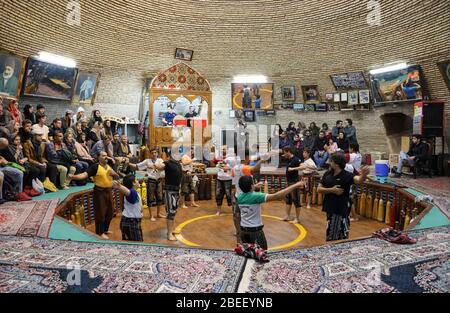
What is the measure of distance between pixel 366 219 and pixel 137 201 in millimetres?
5761

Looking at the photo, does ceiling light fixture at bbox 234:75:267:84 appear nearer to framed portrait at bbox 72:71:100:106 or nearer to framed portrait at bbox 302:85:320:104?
framed portrait at bbox 302:85:320:104

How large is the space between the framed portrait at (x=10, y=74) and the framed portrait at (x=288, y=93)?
9915mm

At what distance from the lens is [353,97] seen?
13.0 metres

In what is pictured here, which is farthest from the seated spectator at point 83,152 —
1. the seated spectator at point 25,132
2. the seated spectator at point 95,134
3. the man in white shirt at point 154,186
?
the seated spectator at point 25,132

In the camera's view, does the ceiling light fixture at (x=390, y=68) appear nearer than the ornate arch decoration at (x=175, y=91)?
Yes

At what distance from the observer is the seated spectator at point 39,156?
265 inches

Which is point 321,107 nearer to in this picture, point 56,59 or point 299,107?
point 299,107

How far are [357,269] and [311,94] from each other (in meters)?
12.0

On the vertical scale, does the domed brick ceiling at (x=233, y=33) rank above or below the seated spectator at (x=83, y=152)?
above

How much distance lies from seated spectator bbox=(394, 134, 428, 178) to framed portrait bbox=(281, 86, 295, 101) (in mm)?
5838

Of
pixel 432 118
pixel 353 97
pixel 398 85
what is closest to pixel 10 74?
pixel 353 97

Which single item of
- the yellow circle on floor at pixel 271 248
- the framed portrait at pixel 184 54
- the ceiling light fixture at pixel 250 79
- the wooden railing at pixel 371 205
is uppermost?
the framed portrait at pixel 184 54

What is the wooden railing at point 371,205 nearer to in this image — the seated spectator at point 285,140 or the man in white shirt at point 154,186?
the man in white shirt at point 154,186

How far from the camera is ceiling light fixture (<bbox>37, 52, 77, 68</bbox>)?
9.70m
